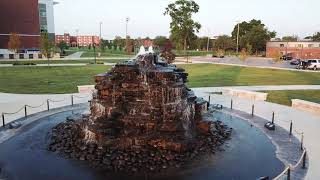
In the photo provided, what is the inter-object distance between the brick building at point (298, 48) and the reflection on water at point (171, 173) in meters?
70.9

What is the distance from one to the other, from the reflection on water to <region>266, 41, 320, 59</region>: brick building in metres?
70.9

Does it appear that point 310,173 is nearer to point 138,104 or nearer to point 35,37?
point 138,104

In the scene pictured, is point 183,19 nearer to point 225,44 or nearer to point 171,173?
point 225,44

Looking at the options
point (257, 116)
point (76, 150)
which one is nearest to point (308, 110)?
point (257, 116)

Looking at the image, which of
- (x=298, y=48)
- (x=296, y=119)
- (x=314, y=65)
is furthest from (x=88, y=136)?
(x=298, y=48)

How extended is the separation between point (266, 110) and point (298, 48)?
71683 millimetres

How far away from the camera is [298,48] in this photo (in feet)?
278

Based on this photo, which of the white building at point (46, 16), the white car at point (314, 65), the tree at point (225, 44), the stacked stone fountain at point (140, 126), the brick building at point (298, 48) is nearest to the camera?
the stacked stone fountain at point (140, 126)

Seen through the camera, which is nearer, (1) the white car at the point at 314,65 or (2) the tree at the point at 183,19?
(1) the white car at the point at 314,65

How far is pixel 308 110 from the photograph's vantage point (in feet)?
66.1

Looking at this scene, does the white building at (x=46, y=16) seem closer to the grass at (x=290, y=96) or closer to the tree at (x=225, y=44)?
the tree at (x=225, y=44)

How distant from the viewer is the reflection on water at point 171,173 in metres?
10.9

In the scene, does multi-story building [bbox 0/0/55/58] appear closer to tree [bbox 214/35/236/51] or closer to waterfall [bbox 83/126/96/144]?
tree [bbox 214/35/236/51]

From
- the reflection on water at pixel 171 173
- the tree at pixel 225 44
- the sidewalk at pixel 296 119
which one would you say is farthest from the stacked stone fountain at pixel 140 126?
the tree at pixel 225 44
